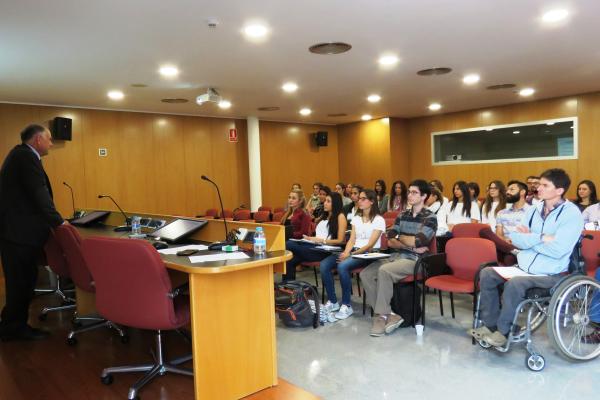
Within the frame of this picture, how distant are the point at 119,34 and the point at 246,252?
8.03ft

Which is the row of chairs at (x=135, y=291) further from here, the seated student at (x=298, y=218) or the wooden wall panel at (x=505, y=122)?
the wooden wall panel at (x=505, y=122)

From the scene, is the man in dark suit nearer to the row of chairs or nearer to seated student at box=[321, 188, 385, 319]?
the row of chairs

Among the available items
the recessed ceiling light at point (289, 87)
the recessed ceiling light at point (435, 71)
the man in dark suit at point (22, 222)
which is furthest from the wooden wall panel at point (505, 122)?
the man in dark suit at point (22, 222)

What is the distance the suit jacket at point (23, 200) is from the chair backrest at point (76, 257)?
0.73ft

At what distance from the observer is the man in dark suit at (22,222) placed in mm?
3594

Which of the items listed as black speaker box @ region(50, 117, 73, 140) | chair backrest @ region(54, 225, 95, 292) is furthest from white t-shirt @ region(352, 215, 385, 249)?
black speaker box @ region(50, 117, 73, 140)

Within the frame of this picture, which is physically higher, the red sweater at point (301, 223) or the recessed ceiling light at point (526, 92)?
the recessed ceiling light at point (526, 92)

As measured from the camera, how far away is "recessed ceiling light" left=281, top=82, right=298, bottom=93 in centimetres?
647

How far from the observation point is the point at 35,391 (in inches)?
112

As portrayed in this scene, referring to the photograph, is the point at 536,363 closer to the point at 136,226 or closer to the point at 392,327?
the point at 392,327

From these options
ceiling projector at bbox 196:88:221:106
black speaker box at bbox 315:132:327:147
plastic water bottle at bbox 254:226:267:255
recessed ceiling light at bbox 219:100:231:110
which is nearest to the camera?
plastic water bottle at bbox 254:226:267:255

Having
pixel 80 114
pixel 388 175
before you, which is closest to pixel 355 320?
pixel 80 114

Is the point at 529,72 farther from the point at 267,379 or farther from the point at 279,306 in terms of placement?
the point at 267,379

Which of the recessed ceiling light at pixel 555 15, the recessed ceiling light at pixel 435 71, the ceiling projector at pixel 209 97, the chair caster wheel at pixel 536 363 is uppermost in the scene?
the recessed ceiling light at pixel 435 71
